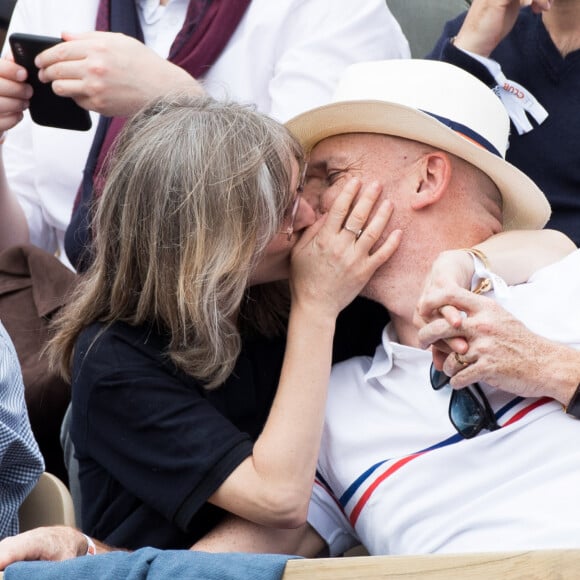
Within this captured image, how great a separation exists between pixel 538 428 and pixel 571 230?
86 cm

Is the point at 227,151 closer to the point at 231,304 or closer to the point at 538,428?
the point at 231,304

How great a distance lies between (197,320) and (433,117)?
0.58 metres

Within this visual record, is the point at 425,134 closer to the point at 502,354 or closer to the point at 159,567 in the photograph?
the point at 502,354

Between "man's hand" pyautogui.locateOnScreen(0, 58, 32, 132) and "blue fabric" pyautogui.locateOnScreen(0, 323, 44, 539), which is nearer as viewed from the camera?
"blue fabric" pyautogui.locateOnScreen(0, 323, 44, 539)

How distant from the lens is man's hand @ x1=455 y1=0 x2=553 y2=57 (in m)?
2.56

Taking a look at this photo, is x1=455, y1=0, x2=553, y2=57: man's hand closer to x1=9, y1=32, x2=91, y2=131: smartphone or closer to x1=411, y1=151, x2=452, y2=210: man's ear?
x1=411, y1=151, x2=452, y2=210: man's ear

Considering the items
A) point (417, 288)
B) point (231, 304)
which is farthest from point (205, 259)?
point (417, 288)

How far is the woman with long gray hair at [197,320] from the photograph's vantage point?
1.91 m

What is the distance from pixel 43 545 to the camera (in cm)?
166

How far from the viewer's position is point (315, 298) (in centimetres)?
203

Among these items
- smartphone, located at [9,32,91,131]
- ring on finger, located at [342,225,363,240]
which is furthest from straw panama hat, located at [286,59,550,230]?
smartphone, located at [9,32,91,131]

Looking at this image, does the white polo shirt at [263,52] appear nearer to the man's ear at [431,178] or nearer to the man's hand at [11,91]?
the man's hand at [11,91]

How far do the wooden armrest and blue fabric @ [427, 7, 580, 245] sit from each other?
4.60 feet

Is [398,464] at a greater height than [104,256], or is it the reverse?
[104,256]
